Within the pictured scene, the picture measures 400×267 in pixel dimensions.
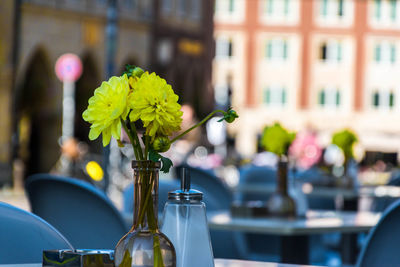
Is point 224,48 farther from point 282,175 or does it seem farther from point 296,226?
point 296,226

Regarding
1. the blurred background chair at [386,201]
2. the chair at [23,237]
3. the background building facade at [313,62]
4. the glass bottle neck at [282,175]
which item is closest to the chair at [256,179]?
the blurred background chair at [386,201]

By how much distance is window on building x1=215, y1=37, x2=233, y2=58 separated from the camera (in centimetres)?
5066

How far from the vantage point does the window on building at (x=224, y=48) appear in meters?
50.7

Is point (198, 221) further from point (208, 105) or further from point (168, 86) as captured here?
point (208, 105)

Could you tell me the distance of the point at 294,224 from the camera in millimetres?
4512

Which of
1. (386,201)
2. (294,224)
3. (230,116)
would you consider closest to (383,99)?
(386,201)

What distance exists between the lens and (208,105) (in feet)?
123

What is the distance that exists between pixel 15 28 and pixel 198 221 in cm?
2514

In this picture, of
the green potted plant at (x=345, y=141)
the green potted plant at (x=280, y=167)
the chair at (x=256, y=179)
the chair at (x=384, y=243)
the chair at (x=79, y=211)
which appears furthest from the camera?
the chair at (x=256, y=179)

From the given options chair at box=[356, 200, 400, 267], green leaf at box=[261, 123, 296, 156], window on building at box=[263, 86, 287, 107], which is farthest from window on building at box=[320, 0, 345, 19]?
chair at box=[356, 200, 400, 267]

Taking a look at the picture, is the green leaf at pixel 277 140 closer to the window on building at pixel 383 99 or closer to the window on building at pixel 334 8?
the window on building at pixel 383 99

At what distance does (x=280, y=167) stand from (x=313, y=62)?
149 feet

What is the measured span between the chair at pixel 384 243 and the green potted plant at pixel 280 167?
1545 mm

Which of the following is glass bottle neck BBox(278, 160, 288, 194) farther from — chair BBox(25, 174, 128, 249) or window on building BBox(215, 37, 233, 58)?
window on building BBox(215, 37, 233, 58)
